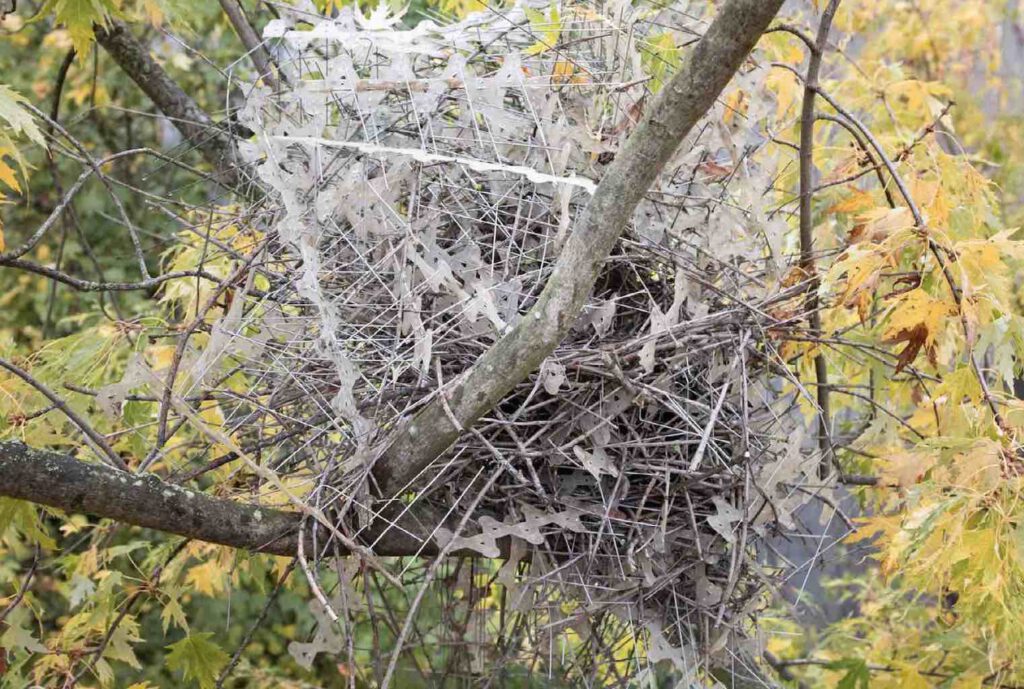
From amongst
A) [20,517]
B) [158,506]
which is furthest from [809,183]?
[20,517]

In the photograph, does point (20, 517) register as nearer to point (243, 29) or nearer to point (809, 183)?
point (243, 29)

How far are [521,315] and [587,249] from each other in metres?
0.25

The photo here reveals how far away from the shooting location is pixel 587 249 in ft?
4.40

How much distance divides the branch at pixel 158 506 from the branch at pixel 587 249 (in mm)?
130

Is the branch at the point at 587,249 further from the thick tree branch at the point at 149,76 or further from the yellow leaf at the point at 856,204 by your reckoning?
the thick tree branch at the point at 149,76

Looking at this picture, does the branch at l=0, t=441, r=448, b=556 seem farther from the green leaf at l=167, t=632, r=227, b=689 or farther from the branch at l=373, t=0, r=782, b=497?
the green leaf at l=167, t=632, r=227, b=689

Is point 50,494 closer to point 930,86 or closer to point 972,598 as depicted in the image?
point 972,598

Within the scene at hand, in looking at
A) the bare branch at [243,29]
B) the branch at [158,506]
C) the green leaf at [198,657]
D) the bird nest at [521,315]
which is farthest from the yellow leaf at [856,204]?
the green leaf at [198,657]

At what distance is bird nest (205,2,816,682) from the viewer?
1.55 m

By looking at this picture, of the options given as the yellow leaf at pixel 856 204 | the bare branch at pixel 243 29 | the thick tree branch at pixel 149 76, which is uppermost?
the yellow leaf at pixel 856 204

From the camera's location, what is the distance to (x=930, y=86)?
2.99 m

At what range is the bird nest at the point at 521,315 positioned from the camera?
1555mm

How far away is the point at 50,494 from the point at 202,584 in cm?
173

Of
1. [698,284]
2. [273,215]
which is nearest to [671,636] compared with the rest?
[698,284]
